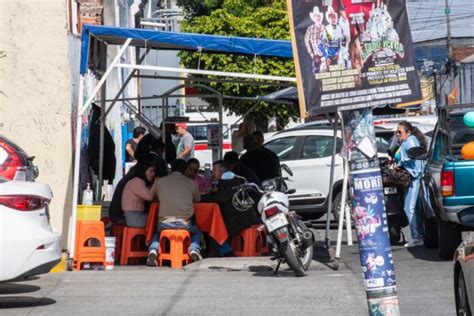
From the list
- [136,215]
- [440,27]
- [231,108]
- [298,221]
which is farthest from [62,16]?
[440,27]

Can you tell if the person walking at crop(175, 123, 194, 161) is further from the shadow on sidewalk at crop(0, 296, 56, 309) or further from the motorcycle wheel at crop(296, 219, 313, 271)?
the shadow on sidewalk at crop(0, 296, 56, 309)

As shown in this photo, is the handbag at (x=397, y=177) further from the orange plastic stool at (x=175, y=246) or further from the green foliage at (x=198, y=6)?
the green foliage at (x=198, y=6)

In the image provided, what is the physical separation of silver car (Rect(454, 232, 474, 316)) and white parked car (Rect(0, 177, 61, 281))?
4.01 m

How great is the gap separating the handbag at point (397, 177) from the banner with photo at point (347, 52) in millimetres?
9649

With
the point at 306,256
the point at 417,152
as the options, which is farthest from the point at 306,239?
the point at 417,152

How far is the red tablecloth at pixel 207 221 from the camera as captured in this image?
15078 mm

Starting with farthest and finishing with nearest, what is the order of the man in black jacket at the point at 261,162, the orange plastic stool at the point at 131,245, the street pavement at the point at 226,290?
the man in black jacket at the point at 261,162, the orange plastic stool at the point at 131,245, the street pavement at the point at 226,290

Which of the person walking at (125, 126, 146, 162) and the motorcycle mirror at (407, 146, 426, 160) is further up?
the person walking at (125, 126, 146, 162)

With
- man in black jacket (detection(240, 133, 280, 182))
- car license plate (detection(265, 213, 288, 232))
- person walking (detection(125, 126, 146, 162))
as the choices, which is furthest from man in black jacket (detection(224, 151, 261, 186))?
person walking (detection(125, 126, 146, 162))

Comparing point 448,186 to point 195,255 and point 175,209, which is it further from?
point 175,209

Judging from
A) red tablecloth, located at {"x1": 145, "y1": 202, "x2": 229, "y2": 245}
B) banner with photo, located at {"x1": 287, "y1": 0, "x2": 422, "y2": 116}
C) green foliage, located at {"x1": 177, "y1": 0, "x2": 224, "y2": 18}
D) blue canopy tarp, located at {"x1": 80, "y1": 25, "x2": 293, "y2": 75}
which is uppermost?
green foliage, located at {"x1": 177, "y1": 0, "x2": 224, "y2": 18}

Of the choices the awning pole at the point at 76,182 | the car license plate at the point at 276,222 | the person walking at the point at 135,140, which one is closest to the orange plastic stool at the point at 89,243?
the awning pole at the point at 76,182

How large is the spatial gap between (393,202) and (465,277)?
27.2 feet

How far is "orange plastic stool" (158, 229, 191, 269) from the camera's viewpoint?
14.7m
